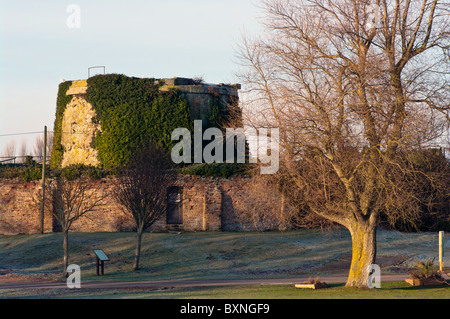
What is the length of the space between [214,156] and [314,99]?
1657 centimetres

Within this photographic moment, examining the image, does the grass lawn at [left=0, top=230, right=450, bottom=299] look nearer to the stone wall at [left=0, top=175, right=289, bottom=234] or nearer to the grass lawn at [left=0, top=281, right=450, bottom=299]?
the grass lawn at [left=0, top=281, right=450, bottom=299]

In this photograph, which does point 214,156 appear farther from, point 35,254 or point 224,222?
point 35,254

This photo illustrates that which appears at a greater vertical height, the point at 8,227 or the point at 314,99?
the point at 314,99

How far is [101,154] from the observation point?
32281 mm

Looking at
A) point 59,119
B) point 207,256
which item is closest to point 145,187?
point 207,256

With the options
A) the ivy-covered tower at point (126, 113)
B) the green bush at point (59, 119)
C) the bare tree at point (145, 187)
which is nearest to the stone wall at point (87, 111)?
the ivy-covered tower at point (126, 113)

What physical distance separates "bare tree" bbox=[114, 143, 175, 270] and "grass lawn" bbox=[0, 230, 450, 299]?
2.19 m

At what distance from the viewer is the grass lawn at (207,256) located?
19.9 meters

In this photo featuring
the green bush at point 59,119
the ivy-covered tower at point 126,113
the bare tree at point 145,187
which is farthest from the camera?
the green bush at point 59,119

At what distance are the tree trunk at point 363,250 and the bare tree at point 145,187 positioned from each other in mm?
9200

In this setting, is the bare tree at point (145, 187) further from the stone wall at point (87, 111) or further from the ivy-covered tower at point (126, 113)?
the stone wall at point (87, 111)

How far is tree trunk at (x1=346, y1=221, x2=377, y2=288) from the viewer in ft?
52.0

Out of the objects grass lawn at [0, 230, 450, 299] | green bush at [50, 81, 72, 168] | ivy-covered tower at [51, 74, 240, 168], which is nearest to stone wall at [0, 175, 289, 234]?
grass lawn at [0, 230, 450, 299]
